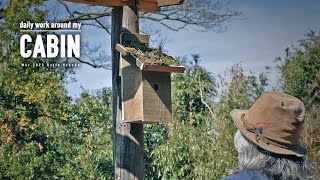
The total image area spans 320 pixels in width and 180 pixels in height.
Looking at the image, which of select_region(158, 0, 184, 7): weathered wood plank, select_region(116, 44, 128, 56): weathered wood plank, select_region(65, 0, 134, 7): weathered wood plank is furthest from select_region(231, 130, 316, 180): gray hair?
select_region(65, 0, 134, 7): weathered wood plank

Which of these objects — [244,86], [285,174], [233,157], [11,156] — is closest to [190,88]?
[244,86]

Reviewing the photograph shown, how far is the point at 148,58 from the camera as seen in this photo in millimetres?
4500

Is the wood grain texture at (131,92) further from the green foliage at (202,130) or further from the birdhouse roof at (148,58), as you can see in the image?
the green foliage at (202,130)

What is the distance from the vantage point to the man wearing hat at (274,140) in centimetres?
212

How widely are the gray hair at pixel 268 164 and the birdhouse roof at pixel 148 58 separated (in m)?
2.26

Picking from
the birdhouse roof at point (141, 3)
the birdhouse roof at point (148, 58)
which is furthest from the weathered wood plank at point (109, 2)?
the birdhouse roof at point (148, 58)

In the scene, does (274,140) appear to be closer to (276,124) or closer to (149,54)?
(276,124)

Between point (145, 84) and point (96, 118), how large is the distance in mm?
5095

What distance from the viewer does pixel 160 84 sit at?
454 centimetres

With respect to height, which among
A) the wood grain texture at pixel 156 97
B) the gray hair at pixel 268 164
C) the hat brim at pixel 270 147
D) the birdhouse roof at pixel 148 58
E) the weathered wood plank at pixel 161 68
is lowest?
the gray hair at pixel 268 164

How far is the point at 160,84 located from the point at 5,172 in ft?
15.0

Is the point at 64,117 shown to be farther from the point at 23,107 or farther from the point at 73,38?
the point at 73,38

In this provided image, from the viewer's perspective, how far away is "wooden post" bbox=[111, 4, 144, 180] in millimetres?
4672

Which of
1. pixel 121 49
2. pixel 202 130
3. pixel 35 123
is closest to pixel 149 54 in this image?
pixel 121 49
